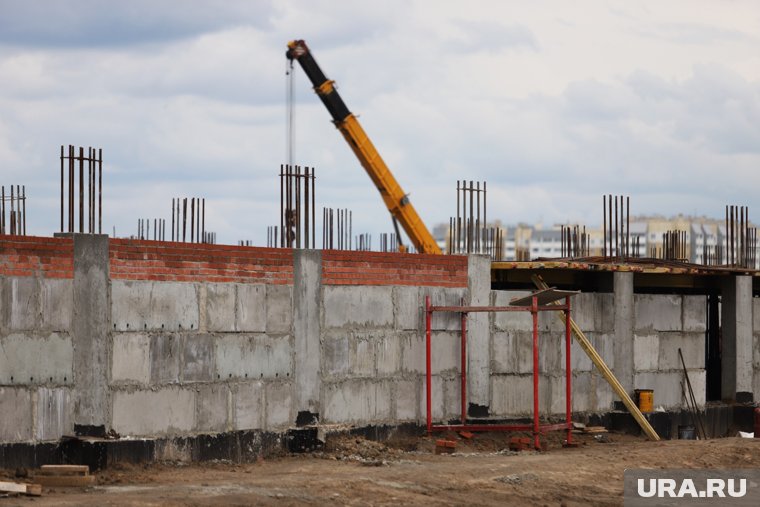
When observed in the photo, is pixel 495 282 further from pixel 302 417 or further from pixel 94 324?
pixel 94 324

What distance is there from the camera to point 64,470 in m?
11.5

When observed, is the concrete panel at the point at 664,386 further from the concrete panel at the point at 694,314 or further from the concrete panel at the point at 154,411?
the concrete panel at the point at 154,411

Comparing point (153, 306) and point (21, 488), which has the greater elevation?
point (153, 306)

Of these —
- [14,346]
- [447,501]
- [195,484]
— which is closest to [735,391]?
[447,501]

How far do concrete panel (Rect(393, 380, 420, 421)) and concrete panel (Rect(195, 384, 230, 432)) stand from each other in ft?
8.54

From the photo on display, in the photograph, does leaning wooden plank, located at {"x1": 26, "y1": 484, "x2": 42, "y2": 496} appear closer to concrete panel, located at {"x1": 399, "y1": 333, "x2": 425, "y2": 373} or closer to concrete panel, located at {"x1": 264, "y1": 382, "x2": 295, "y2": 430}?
concrete panel, located at {"x1": 264, "y1": 382, "x2": 295, "y2": 430}

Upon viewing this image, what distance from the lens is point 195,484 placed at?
11.8 metres

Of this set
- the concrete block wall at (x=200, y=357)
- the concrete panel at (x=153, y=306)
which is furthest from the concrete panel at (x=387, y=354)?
the concrete panel at (x=153, y=306)

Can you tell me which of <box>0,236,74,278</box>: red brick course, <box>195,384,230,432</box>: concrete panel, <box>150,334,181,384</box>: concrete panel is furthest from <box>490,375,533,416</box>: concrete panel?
<box>0,236,74,278</box>: red brick course

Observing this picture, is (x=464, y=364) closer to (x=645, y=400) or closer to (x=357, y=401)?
(x=357, y=401)


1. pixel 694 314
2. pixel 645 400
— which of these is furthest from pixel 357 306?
pixel 694 314

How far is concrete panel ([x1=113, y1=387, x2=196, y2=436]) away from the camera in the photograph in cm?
1273

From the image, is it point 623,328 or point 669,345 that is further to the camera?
point 669,345

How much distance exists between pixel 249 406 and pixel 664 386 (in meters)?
7.94
